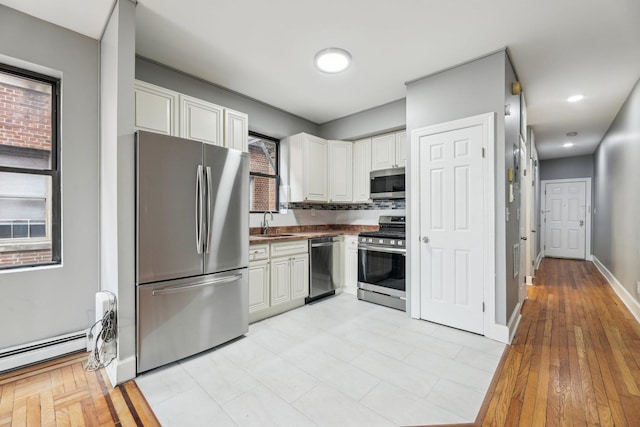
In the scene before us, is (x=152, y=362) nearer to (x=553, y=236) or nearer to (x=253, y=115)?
(x=253, y=115)

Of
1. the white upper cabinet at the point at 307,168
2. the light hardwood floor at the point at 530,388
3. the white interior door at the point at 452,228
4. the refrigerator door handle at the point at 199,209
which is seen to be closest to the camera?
the light hardwood floor at the point at 530,388

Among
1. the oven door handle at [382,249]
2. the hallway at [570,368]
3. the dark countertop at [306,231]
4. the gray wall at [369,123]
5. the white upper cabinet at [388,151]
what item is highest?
the gray wall at [369,123]

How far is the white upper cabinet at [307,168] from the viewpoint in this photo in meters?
4.20

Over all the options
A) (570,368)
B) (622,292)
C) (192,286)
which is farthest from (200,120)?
(622,292)

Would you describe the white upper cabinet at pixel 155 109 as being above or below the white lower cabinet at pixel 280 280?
above

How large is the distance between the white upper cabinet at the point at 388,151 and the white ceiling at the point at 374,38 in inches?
27.9

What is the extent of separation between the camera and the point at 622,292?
387 cm

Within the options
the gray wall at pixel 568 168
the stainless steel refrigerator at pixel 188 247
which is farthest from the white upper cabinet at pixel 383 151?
the gray wall at pixel 568 168

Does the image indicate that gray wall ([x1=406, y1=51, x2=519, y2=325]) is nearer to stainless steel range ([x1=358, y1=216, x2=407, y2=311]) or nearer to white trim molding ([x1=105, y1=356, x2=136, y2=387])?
stainless steel range ([x1=358, y1=216, x2=407, y2=311])

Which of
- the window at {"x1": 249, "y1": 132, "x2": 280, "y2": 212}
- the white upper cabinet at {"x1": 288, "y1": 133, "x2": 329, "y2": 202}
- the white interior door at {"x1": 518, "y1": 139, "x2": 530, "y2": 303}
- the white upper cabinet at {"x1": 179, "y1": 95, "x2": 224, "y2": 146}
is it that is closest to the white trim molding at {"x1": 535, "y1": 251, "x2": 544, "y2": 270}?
the white interior door at {"x1": 518, "y1": 139, "x2": 530, "y2": 303}

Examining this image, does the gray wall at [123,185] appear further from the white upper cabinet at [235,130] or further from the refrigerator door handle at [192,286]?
the white upper cabinet at [235,130]

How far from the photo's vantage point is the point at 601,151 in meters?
5.78

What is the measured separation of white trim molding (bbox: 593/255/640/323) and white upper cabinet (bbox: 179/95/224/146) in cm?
499

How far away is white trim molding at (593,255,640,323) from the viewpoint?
3.25 m
